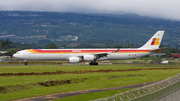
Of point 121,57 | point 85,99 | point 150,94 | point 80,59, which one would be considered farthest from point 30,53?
point 150,94

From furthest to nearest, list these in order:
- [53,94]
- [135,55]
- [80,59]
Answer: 1. [135,55]
2. [80,59]
3. [53,94]

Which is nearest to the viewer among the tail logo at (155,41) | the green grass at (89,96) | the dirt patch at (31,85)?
the green grass at (89,96)

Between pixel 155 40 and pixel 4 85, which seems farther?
pixel 155 40

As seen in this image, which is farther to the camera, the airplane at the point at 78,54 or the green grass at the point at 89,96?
the airplane at the point at 78,54

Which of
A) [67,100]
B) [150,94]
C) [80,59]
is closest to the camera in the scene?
[150,94]

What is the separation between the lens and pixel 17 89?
951 inches

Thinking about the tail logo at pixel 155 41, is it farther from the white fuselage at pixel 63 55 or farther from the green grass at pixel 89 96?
the green grass at pixel 89 96

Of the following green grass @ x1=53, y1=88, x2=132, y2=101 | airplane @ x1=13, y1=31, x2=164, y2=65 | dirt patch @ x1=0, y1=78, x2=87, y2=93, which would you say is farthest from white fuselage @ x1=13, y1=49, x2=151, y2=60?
green grass @ x1=53, y1=88, x2=132, y2=101

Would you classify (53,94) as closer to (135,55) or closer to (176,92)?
(176,92)

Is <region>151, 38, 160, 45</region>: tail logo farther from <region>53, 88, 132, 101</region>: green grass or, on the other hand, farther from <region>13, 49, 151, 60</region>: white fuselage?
<region>53, 88, 132, 101</region>: green grass

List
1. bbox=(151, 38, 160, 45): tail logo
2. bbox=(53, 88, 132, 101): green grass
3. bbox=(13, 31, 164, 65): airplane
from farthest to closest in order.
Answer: bbox=(151, 38, 160, 45): tail logo < bbox=(13, 31, 164, 65): airplane < bbox=(53, 88, 132, 101): green grass

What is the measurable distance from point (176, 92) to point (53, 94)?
11.2 m

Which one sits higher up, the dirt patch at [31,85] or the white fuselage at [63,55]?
the white fuselage at [63,55]

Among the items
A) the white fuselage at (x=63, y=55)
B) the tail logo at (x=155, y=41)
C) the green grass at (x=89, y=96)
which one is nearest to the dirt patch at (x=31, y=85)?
the green grass at (x=89, y=96)
